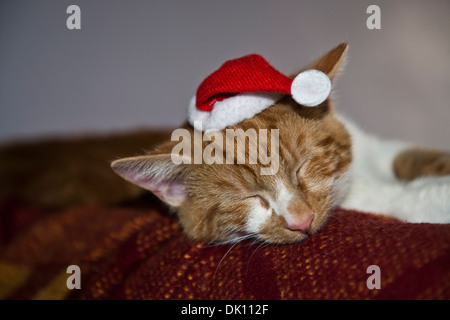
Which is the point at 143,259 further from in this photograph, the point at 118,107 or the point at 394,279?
the point at 118,107

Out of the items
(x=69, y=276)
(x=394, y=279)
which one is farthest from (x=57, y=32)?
(x=394, y=279)

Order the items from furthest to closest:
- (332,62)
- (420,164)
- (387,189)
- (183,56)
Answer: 1. (183,56)
2. (420,164)
3. (387,189)
4. (332,62)

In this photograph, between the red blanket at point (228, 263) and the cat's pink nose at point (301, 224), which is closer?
the red blanket at point (228, 263)

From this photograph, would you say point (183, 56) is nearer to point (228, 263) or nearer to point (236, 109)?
point (236, 109)

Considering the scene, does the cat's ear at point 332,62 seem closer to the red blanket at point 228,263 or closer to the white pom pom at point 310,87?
the white pom pom at point 310,87

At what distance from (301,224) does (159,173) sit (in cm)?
47

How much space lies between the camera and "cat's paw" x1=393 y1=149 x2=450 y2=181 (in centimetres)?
146

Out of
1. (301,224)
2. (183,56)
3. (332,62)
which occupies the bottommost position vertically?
(301,224)

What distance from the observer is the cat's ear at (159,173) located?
3.88ft

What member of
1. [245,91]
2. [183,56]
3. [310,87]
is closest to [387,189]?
[310,87]

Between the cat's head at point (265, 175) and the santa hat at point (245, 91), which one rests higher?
the santa hat at point (245, 91)

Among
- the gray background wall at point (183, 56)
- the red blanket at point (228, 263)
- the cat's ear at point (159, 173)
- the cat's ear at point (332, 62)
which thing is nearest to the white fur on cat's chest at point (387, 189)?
the red blanket at point (228, 263)

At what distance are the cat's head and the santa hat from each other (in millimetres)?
47

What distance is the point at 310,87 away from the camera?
1.07 meters
